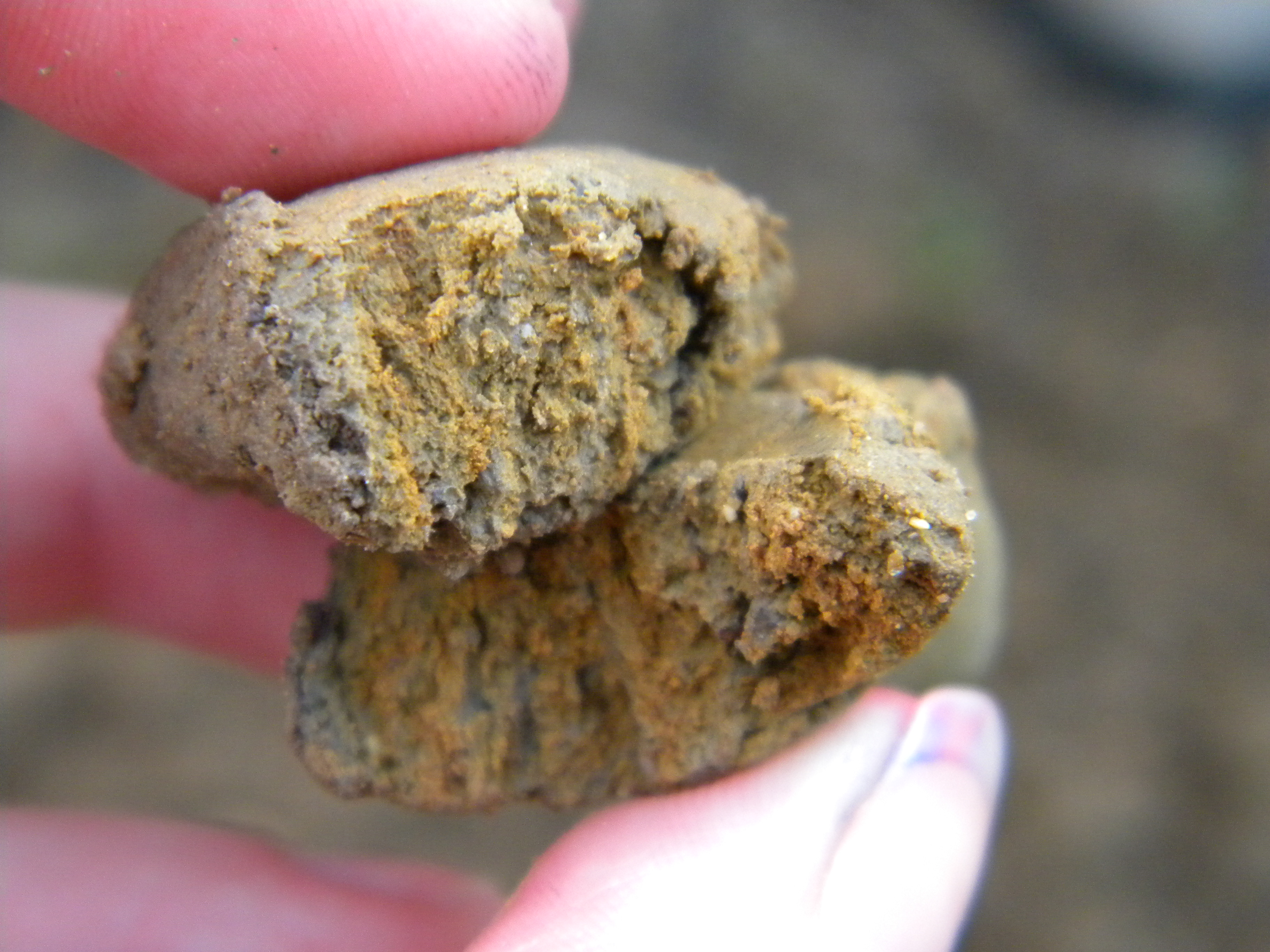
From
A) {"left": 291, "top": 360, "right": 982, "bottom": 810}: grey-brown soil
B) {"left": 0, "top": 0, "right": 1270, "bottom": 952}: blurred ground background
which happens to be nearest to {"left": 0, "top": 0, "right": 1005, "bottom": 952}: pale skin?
{"left": 291, "top": 360, "right": 982, "bottom": 810}: grey-brown soil

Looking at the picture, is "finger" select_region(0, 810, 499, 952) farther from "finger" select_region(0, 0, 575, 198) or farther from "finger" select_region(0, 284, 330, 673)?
"finger" select_region(0, 0, 575, 198)

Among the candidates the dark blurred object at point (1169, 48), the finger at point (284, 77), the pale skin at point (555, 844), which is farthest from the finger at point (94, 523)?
the dark blurred object at point (1169, 48)

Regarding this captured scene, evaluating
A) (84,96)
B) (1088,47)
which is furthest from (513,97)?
(1088,47)

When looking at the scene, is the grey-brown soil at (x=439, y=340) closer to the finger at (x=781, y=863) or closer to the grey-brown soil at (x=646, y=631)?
the grey-brown soil at (x=646, y=631)

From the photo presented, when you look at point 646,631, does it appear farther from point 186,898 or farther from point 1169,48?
point 1169,48

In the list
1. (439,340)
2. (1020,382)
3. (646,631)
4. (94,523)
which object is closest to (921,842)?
(646,631)

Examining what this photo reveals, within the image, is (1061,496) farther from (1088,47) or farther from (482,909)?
(482,909)
